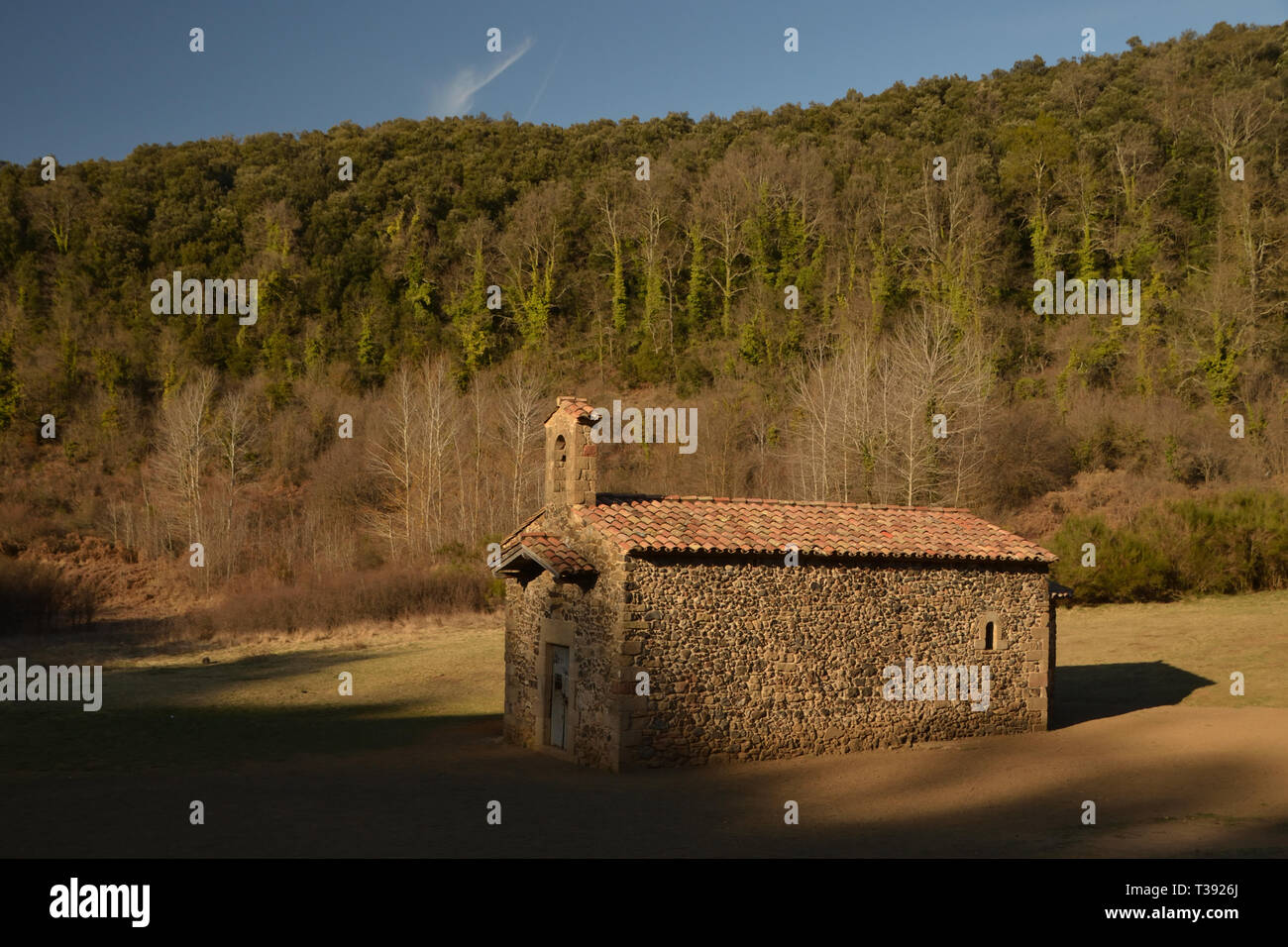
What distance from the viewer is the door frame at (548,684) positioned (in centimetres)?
1819

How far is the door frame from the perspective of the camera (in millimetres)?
18188

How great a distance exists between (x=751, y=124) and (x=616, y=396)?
31261 millimetres

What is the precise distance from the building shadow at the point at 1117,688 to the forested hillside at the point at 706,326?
8.89 m

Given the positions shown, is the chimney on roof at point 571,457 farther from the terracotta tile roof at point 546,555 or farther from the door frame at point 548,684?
the door frame at point 548,684

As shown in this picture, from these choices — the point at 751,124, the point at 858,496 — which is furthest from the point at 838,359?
the point at 751,124

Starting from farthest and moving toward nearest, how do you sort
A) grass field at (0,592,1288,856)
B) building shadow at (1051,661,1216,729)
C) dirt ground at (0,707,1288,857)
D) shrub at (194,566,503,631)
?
shrub at (194,566,503,631) → building shadow at (1051,661,1216,729) → grass field at (0,592,1288,856) → dirt ground at (0,707,1288,857)

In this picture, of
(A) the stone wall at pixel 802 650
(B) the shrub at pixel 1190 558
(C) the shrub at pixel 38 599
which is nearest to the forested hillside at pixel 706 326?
(B) the shrub at pixel 1190 558

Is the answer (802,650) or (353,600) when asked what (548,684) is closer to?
(802,650)

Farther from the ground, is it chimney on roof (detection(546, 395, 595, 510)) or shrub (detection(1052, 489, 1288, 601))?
chimney on roof (detection(546, 395, 595, 510))

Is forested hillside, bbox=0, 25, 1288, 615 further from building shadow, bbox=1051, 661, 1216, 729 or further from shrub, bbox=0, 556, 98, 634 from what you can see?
building shadow, bbox=1051, 661, 1216, 729

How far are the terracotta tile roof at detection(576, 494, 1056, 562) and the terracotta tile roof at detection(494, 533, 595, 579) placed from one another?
690 mm

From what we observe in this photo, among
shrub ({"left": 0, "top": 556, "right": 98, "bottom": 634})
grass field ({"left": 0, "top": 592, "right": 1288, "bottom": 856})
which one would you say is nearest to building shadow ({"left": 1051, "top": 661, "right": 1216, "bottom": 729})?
grass field ({"left": 0, "top": 592, "right": 1288, "bottom": 856})

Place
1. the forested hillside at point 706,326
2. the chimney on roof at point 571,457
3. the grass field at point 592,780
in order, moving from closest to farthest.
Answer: the grass field at point 592,780 < the chimney on roof at point 571,457 < the forested hillside at point 706,326
